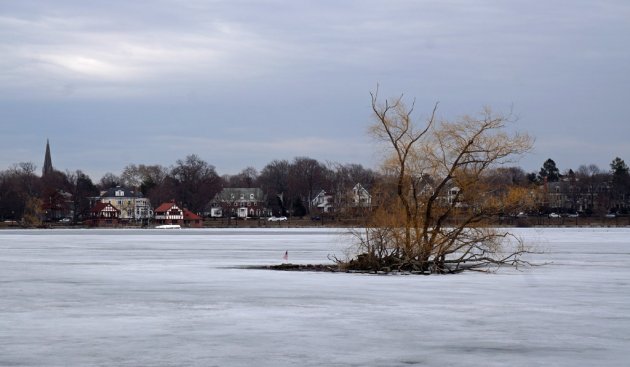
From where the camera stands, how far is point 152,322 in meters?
16.6

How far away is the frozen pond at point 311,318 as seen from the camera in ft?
43.2

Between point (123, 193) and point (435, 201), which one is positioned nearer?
point (435, 201)

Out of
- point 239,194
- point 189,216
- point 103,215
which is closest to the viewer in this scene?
point 189,216

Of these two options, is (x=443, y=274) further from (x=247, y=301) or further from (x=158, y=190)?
(x=158, y=190)

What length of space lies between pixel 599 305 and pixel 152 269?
15.9m

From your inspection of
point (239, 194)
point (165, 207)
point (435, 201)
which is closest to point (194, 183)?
point (165, 207)

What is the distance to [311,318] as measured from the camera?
1730 centimetres

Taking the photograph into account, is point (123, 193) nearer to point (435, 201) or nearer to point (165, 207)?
point (165, 207)

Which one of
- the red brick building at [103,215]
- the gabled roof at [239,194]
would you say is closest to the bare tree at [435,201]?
the red brick building at [103,215]

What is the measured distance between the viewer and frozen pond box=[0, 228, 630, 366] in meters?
13.2

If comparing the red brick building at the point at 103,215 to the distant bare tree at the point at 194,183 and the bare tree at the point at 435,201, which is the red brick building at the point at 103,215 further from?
the bare tree at the point at 435,201

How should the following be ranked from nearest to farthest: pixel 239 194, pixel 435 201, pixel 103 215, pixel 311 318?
pixel 311 318, pixel 435 201, pixel 103 215, pixel 239 194

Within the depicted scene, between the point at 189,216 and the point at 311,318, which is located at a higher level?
the point at 189,216

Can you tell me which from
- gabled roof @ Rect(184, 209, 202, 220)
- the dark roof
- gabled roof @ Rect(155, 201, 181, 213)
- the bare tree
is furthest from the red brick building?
the bare tree
